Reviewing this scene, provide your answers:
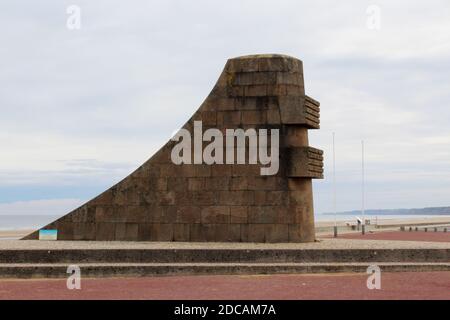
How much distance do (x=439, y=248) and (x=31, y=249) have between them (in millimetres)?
10527

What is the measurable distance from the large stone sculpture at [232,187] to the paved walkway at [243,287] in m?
3.81

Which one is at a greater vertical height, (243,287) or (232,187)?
(232,187)

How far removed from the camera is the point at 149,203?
744 inches

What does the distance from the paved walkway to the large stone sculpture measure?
12.5ft

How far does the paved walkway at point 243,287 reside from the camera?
1173 centimetres

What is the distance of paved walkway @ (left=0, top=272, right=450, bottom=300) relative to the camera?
38.5 feet

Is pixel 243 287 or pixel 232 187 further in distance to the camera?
pixel 232 187

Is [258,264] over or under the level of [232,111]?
under

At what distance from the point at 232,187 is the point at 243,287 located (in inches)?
237

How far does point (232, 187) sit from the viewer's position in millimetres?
18562

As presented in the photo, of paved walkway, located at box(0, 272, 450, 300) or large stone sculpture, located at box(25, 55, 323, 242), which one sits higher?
large stone sculpture, located at box(25, 55, 323, 242)
